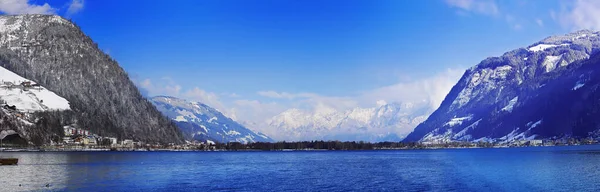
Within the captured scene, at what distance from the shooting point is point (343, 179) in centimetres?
11356

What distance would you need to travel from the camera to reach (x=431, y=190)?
92562 mm

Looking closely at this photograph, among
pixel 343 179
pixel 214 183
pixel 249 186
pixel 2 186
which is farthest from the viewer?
pixel 343 179

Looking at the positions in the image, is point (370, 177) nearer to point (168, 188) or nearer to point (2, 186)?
point (168, 188)

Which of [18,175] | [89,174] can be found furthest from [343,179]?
[18,175]

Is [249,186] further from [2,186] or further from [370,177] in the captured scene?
[2,186]

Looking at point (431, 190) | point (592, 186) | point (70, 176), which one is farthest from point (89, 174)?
point (592, 186)

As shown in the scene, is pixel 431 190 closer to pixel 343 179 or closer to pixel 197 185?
pixel 343 179

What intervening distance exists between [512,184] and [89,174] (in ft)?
283

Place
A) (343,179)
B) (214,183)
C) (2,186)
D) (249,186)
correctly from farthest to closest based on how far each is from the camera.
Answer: (343,179), (214,183), (249,186), (2,186)

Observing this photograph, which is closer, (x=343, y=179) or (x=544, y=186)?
(x=544, y=186)

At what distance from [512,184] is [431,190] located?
19.6 m

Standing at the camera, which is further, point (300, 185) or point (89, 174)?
point (89, 174)

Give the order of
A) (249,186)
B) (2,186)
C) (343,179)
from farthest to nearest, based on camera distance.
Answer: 1. (343,179)
2. (249,186)
3. (2,186)

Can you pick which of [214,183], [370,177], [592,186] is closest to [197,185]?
[214,183]
